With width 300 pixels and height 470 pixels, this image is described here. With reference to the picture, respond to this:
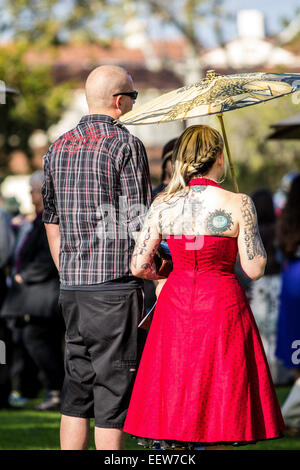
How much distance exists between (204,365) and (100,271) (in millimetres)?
738

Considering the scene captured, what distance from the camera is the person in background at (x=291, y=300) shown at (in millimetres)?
7250

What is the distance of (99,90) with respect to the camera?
486 cm

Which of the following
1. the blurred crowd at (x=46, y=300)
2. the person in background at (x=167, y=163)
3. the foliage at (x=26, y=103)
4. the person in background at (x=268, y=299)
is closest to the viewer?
the person in background at (x=167, y=163)

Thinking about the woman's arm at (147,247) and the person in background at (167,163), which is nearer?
the woman's arm at (147,247)

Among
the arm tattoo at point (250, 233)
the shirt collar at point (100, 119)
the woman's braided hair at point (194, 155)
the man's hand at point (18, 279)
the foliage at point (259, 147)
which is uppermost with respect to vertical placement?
the foliage at point (259, 147)

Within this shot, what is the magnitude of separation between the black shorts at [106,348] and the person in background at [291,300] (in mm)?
2909

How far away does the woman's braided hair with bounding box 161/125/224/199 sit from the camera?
461 centimetres

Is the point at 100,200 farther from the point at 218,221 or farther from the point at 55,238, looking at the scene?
the point at 218,221

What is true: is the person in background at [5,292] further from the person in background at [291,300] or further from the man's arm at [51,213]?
the man's arm at [51,213]

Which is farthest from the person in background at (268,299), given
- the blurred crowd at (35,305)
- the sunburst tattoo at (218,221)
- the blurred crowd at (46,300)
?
the sunburst tattoo at (218,221)

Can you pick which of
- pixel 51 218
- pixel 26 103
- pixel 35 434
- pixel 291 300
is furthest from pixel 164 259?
pixel 26 103

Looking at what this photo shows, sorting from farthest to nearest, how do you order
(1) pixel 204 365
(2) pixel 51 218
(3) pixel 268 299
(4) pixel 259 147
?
(4) pixel 259 147
(3) pixel 268 299
(2) pixel 51 218
(1) pixel 204 365

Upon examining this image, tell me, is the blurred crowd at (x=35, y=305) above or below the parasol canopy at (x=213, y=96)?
below

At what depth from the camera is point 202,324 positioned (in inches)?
176
